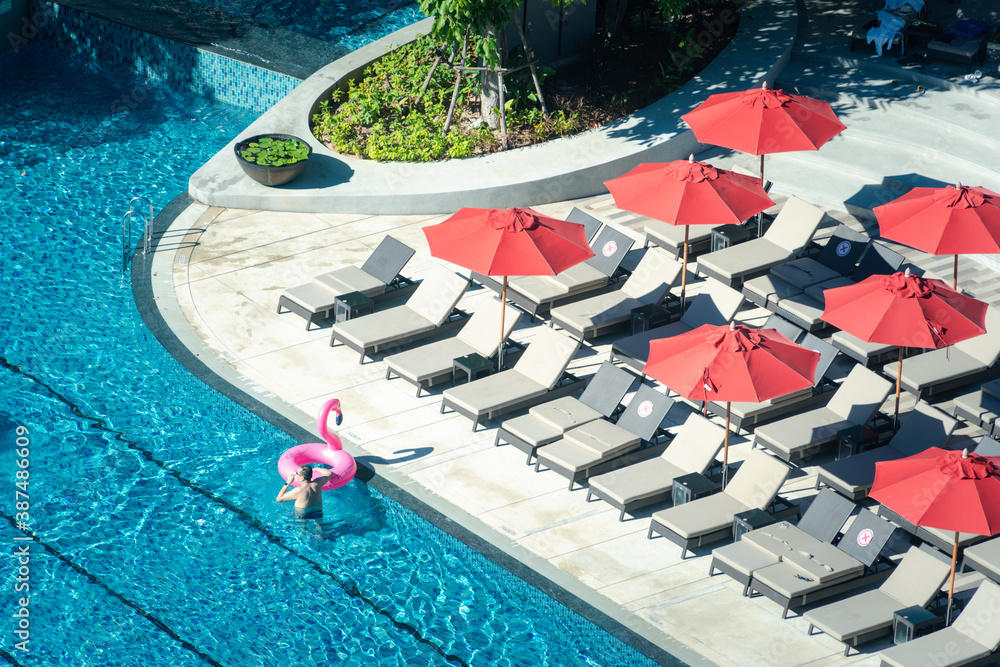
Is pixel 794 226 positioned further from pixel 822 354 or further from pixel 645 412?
pixel 645 412

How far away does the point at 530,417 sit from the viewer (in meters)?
13.8

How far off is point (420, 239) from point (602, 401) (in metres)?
5.27

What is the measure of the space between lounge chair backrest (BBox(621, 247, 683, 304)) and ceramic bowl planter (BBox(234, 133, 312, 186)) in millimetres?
6001

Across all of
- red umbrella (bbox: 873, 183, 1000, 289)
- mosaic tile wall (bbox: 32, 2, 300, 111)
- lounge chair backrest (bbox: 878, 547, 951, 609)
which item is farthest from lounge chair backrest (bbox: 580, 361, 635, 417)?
mosaic tile wall (bbox: 32, 2, 300, 111)

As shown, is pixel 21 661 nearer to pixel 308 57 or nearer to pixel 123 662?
pixel 123 662

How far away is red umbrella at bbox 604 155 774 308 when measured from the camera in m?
14.8

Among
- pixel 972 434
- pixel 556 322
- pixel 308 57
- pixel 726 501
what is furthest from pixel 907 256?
pixel 308 57

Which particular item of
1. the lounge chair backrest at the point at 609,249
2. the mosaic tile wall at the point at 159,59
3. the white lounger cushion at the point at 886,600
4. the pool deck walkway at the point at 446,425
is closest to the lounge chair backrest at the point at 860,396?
the pool deck walkway at the point at 446,425

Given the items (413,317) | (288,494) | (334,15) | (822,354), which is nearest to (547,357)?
(413,317)

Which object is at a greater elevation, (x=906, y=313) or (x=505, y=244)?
(x=906, y=313)

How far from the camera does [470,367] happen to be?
47.6 feet

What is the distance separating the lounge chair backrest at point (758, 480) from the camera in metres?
12.4

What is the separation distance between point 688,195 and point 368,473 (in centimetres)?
537

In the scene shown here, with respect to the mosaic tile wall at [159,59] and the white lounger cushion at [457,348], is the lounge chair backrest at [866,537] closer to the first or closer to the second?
the white lounger cushion at [457,348]
